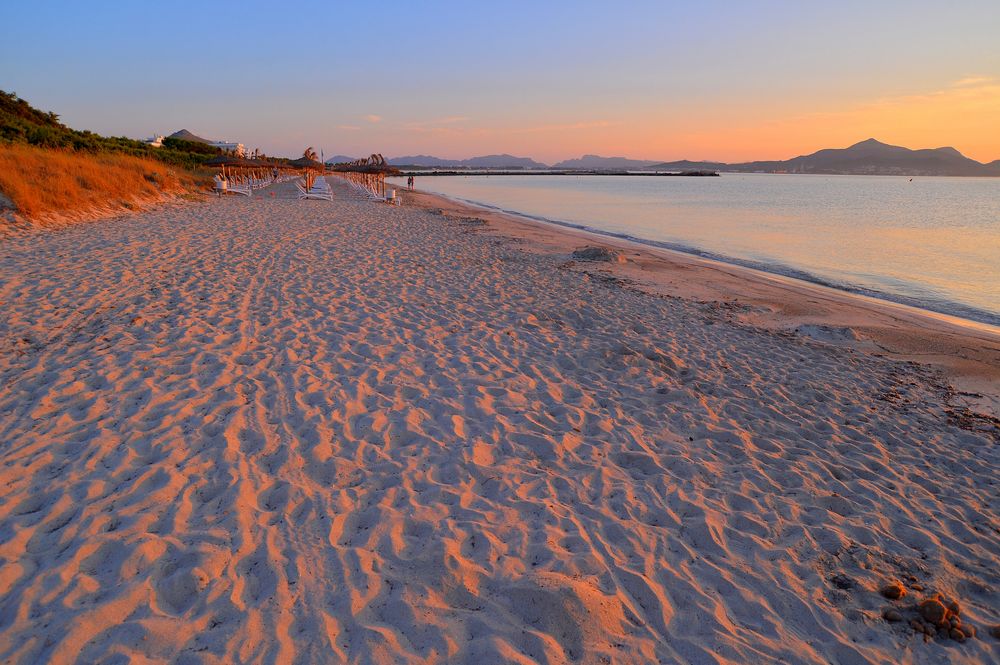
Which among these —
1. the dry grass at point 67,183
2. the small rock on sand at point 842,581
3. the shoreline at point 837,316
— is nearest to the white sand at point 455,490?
the small rock on sand at point 842,581

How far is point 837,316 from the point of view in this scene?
8570 millimetres

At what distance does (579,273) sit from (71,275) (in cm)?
817

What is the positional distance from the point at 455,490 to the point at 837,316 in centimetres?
814

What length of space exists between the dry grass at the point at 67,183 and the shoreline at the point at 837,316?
421 inches

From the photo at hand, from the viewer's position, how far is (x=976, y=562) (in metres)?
2.83

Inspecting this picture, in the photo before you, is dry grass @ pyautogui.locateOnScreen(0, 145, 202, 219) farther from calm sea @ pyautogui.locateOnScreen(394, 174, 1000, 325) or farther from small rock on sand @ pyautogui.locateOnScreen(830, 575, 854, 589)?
calm sea @ pyautogui.locateOnScreen(394, 174, 1000, 325)

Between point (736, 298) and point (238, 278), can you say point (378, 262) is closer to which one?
point (238, 278)

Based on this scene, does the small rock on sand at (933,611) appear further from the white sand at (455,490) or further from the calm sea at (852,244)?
the calm sea at (852,244)

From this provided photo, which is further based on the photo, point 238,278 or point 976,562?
point 238,278

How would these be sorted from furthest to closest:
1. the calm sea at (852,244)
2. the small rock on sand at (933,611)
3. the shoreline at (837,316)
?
the calm sea at (852,244) → the shoreline at (837,316) → the small rock on sand at (933,611)

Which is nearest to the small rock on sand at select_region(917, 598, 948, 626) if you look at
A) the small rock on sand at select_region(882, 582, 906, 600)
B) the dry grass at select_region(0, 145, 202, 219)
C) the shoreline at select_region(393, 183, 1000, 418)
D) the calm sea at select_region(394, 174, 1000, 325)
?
the small rock on sand at select_region(882, 582, 906, 600)

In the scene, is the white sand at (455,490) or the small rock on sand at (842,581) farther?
the small rock on sand at (842,581)

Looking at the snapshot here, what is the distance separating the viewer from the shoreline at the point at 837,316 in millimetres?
6223

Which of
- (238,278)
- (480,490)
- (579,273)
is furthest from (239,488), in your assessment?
(579,273)
